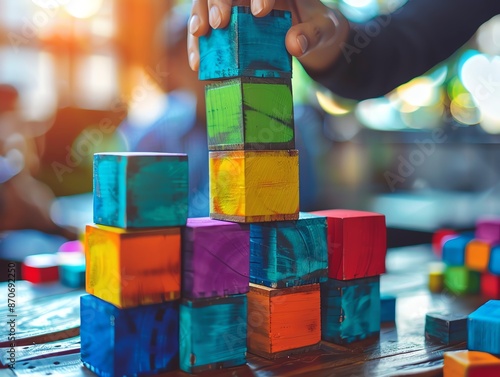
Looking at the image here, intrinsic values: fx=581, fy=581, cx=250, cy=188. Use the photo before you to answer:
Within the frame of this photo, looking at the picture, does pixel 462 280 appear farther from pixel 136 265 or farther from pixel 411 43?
pixel 136 265

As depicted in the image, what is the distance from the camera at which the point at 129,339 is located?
1022 mm

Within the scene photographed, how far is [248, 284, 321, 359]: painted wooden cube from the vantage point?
3.77 feet

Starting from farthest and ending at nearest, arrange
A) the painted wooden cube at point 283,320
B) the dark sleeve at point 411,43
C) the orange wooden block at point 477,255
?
1. the orange wooden block at point 477,255
2. the dark sleeve at point 411,43
3. the painted wooden cube at point 283,320

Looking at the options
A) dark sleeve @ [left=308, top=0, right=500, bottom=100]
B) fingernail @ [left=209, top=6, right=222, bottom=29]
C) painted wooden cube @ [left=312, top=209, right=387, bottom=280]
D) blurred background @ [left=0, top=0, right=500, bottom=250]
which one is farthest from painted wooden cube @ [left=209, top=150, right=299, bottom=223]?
blurred background @ [left=0, top=0, right=500, bottom=250]

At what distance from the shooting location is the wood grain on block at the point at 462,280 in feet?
5.63

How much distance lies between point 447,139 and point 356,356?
391cm

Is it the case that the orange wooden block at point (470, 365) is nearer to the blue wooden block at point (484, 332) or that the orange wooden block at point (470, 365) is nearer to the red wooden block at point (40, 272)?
the blue wooden block at point (484, 332)

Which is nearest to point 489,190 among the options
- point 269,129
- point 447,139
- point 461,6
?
point 447,139

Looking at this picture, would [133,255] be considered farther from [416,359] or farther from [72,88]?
[72,88]

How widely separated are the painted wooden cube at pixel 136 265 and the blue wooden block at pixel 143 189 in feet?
0.07

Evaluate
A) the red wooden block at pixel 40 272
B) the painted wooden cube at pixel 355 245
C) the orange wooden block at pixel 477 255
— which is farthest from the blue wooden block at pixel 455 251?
the red wooden block at pixel 40 272

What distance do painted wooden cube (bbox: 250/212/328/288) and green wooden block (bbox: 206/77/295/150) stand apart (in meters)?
0.16

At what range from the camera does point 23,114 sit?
4.35 metres

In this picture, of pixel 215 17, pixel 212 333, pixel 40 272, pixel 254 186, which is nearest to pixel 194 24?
pixel 215 17
